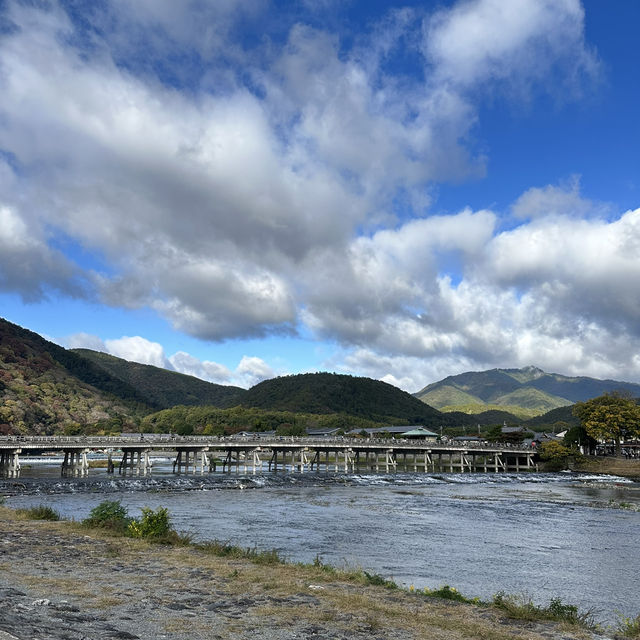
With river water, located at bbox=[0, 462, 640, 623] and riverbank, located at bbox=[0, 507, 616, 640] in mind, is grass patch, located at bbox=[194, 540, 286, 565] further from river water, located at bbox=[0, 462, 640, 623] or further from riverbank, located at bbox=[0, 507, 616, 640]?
river water, located at bbox=[0, 462, 640, 623]

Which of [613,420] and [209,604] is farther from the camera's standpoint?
[613,420]

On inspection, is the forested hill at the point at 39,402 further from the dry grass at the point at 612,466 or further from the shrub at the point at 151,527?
the shrub at the point at 151,527

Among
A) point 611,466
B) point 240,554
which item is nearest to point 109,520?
point 240,554

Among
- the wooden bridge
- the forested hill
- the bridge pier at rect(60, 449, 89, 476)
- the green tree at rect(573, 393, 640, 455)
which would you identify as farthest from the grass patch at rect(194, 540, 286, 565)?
the forested hill

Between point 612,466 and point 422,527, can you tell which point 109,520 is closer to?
point 422,527

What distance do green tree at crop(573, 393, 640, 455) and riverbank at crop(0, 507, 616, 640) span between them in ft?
347

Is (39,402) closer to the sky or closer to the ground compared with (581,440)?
closer to the sky

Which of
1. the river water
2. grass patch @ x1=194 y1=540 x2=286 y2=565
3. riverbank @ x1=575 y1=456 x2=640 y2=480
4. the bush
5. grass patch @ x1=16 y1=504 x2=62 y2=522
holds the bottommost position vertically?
riverbank @ x1=575 y1=456 x2=640 y2=480

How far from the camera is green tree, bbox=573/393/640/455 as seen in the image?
105062mm

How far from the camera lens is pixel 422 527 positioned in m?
33.8

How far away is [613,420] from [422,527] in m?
87.4

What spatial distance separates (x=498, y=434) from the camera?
148 m

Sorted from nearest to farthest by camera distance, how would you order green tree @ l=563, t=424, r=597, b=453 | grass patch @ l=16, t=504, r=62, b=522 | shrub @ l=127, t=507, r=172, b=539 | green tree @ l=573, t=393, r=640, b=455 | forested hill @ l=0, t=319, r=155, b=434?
1. shrub @ l=127, t=507, r=172, b=539
2. grass patch @ l=16, t=504, r=62, b=522
3. green tree @ l=573, t=393, r=640, b=455
4. green tree @ l=563, t=424, r=597, b=453
5. forested hill @ l=0, t=319, r=155, b=434

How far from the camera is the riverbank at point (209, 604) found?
393 inches
